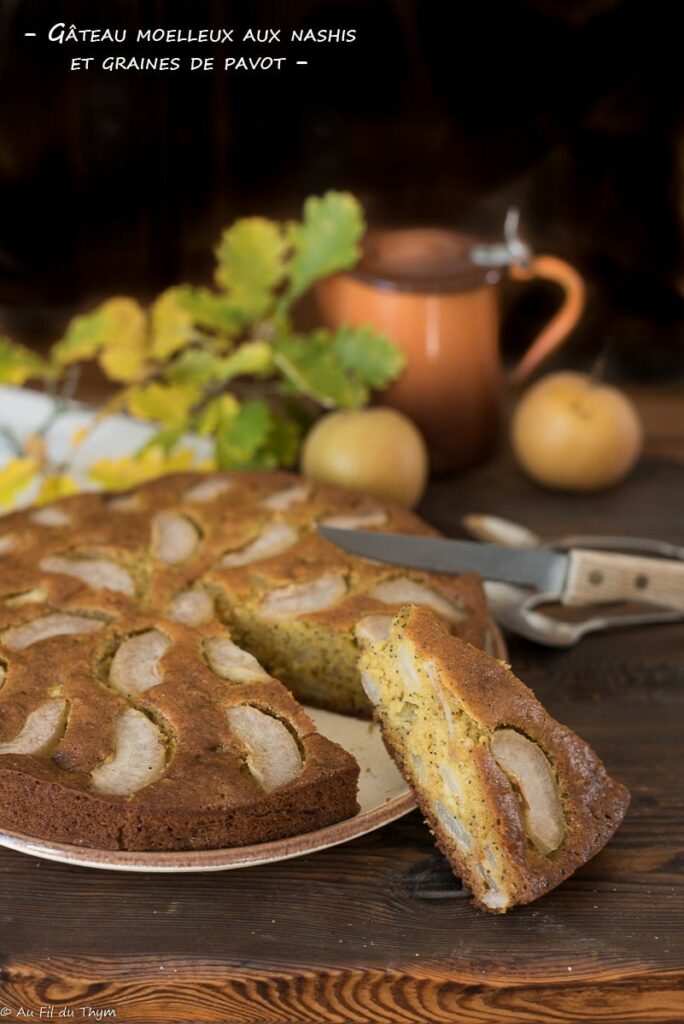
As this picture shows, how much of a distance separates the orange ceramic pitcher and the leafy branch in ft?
0.35

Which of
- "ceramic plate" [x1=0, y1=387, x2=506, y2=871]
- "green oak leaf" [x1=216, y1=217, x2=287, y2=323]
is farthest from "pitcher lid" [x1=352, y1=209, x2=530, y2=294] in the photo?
"ceramic plate" [x1=0, y1=387, x2=506, y2=871]

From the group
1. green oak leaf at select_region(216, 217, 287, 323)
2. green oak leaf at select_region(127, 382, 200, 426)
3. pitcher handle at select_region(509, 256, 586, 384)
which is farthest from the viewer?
pitcher handle at select_region(509, 256, 586, 384)

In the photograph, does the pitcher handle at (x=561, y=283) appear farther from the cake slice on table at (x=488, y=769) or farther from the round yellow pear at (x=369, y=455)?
the cake slice on table at (x=488, y=769)

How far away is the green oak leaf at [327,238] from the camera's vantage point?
294 centimetres

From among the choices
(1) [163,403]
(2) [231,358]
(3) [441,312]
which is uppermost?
(3) [441,312]

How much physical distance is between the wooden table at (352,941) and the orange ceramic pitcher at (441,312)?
1338 millimetres

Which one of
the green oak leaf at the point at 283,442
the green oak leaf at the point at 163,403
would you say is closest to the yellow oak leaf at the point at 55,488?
the green oak leaf at the point at 163,403

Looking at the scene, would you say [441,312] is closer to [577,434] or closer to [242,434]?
[577,434]

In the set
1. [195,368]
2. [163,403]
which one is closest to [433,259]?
[195,368]

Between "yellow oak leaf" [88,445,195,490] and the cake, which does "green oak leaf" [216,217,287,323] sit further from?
the cake

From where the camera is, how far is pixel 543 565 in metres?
2.54

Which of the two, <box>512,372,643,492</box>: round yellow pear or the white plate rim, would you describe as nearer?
the white plate rim

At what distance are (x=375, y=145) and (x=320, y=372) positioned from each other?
1.17 meters

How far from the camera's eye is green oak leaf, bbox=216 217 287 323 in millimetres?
3049
